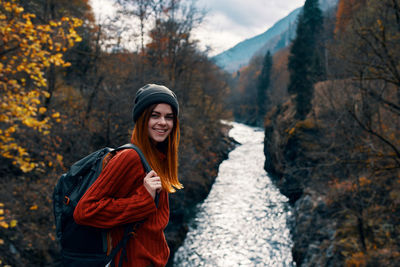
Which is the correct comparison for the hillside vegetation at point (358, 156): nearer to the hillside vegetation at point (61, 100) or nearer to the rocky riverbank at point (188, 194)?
the rocky riverbank at point (188, 194)

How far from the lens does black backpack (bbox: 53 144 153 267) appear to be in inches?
56.4

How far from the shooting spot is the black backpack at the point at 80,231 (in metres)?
1.43

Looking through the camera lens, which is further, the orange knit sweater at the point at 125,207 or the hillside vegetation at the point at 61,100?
the hillside vegetation at the point at 61,100

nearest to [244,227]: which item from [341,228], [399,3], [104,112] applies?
[341,228]

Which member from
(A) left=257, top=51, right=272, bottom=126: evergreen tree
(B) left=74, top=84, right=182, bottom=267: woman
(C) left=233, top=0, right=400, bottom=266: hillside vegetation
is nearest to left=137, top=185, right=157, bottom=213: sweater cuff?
(B) left=74, top=84, right=182, bottom=267: woman

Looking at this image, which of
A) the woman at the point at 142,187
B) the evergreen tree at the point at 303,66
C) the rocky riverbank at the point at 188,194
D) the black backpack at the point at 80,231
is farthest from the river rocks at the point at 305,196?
the black backpack at the point at 80,231

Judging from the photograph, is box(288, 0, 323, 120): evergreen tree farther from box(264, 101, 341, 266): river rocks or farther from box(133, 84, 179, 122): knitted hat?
box(133, 84, 179, 122): knitted hat

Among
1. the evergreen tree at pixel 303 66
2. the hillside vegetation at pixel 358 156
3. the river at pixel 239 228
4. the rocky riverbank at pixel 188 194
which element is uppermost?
the evergreen tree at pixel 303 66

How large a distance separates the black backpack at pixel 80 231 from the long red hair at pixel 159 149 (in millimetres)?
191

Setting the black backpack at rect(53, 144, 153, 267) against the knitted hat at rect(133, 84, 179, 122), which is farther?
the knitted hat at rect(133, 84, 179, 122)

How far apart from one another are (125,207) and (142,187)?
15cm

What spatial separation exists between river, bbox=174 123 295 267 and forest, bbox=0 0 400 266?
0.69 metres

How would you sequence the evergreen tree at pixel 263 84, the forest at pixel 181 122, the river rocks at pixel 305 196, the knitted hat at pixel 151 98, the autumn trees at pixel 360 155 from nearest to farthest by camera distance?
the knitted hat at pixel 151 98, the forest at pixel 181 122, the autumn trees at pixel 360 155, the river rocks at pixel 305 196, the evergreen tree at pixel 263 84

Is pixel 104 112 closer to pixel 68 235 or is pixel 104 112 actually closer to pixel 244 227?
pixel 244 227
